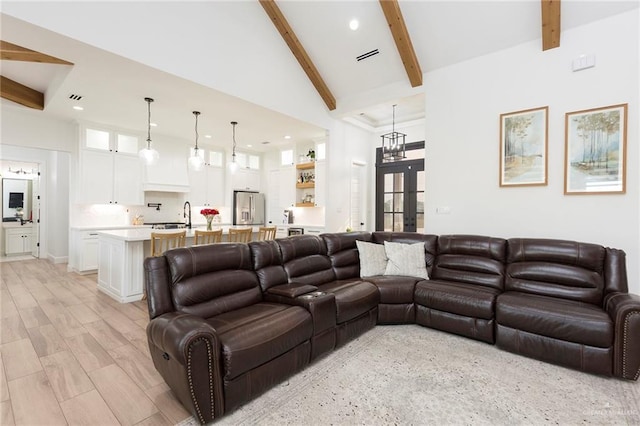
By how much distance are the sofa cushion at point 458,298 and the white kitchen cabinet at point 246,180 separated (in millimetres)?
5850

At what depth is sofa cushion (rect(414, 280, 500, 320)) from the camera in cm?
279

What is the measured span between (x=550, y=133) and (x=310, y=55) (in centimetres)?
380

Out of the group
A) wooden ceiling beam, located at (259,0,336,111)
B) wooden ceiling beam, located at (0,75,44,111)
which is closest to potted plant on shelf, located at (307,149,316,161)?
wooden ceiling beam, located at (259,0,336,111)

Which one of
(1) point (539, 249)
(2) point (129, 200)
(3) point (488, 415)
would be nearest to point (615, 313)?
(1) point (539, 249)

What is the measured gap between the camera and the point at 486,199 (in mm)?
4086

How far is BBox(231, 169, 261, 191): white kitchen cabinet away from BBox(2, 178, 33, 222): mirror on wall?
5.33 meters

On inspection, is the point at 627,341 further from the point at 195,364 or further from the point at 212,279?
the point at 212,279

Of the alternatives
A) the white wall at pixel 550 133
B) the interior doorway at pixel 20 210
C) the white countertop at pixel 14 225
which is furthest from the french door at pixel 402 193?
the white countertop at pixel 14 225

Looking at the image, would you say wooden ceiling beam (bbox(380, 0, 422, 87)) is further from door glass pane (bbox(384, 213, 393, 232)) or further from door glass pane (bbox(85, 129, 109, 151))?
door glass pane (bbox(85, 129, 109, 151))

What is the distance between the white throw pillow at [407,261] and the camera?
355cm

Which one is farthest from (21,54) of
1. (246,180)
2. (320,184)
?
(246,180)

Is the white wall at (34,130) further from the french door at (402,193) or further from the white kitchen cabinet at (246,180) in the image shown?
the french door at (402,193)

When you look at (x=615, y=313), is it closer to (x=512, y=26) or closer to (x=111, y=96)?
(x=512, y=26)

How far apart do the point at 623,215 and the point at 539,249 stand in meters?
1.05
